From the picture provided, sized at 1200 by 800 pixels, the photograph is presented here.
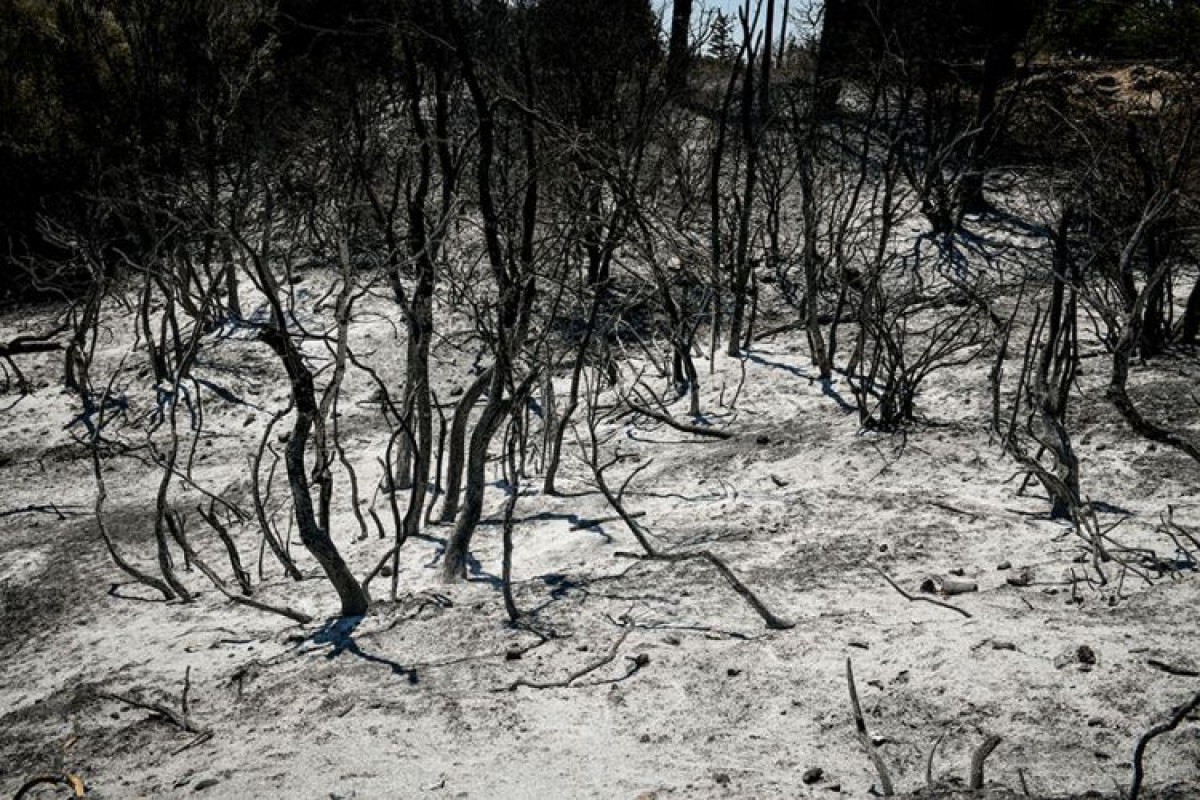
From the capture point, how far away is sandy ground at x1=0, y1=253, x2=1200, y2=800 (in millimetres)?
3436

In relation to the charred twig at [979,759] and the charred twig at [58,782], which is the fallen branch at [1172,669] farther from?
the charred twig at [58,782]

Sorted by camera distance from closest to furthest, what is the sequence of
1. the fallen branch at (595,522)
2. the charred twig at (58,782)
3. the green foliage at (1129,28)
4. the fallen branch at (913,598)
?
1. the charred twig at (58,782)
2. the fallen branch at (913,598)
3. the fallen branch at (595,522)
4. the green foliage at (1129,28)

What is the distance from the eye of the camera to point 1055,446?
5.54 m

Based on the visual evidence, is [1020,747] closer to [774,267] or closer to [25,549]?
[25,549]

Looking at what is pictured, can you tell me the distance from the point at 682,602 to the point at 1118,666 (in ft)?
6.48

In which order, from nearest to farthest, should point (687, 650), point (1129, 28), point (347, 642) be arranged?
point (687, 650) → point (347, 642) → point (1129, 28)

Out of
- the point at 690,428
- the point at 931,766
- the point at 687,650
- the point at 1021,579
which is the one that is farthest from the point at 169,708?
the point at 690,428

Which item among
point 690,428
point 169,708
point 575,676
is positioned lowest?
point 169,708

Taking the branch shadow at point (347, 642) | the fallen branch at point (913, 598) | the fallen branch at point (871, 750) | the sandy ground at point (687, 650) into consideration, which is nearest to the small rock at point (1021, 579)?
the sandy ground at point (687, 650)

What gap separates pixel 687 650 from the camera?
4395 millimetres

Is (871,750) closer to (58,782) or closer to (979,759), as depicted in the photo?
(979,759)

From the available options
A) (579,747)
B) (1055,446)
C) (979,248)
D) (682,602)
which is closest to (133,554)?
(682,602)

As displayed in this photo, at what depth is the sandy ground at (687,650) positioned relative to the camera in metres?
3.44

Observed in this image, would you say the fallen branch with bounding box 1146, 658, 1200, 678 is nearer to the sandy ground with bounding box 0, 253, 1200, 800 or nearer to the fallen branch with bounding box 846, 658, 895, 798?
the sandy ground with bounding box 0, 253, 1200, 800
